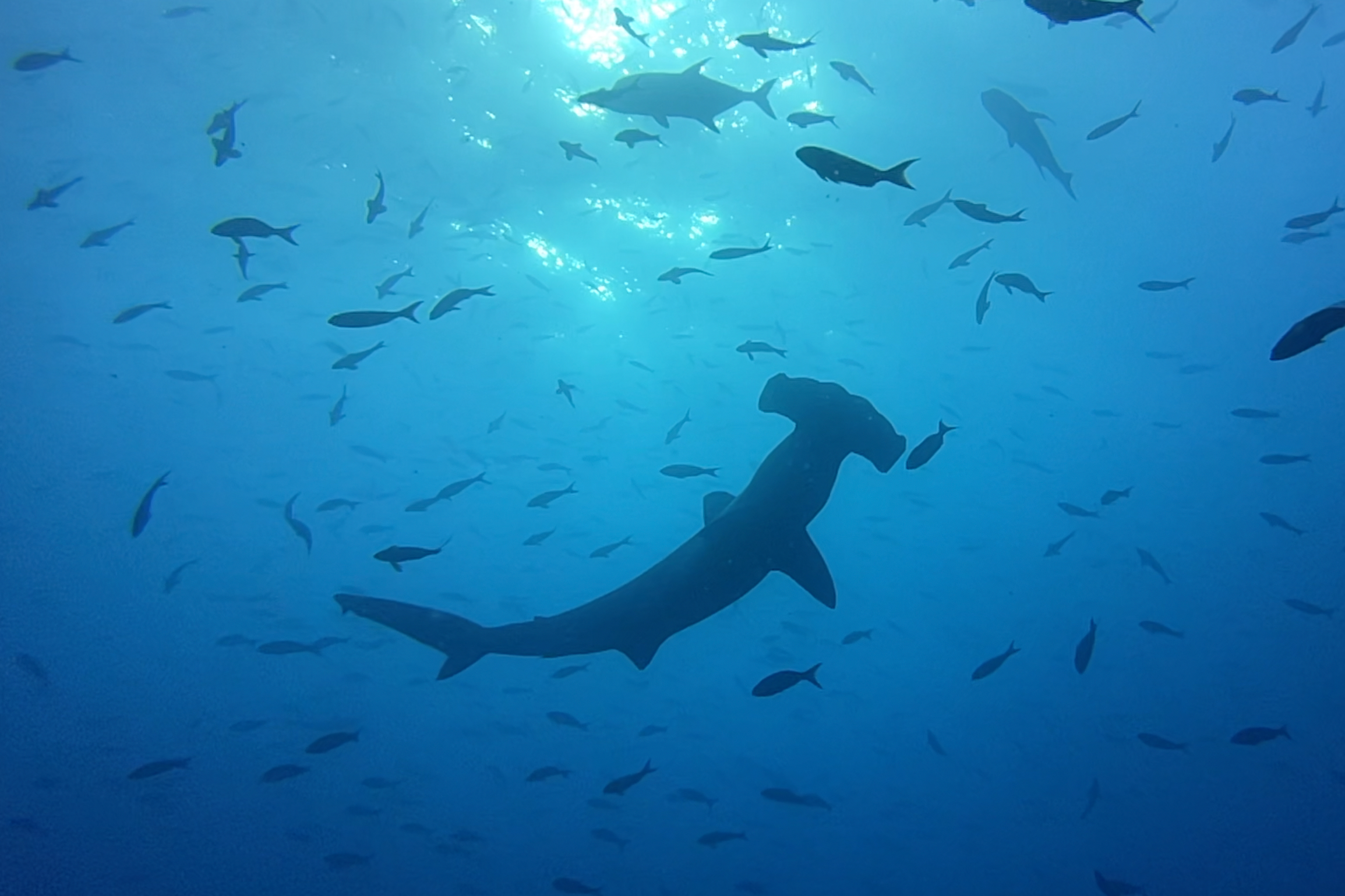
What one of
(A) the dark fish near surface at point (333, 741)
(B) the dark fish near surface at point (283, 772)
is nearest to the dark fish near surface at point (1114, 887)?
(A) the dark fish near surface at point (333, 741)

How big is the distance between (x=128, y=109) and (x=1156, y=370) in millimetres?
24333

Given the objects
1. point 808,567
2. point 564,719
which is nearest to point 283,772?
point 564,719

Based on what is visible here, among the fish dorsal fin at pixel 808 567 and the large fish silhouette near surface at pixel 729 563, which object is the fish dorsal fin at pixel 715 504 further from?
the fish dorsal fin at pixel 808 567

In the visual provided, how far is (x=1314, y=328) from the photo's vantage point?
13.4 ft

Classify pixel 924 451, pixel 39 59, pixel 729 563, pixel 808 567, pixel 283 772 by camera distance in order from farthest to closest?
pixel 283 772 → pixel 39 59 → pixel 808 567 → pixel 729 563 → pixel 924 451

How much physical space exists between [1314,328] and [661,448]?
22061 mm

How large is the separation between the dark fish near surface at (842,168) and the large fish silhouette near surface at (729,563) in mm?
1845

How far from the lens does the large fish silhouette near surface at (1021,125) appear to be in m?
9.41

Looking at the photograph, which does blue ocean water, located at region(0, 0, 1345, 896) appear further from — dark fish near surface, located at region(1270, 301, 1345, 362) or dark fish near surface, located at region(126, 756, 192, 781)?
dark fish near surface, located at region(1270, 301, 1345, 362)

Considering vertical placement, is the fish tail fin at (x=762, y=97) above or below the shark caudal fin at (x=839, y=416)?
above

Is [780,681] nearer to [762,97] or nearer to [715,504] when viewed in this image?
[715,504]

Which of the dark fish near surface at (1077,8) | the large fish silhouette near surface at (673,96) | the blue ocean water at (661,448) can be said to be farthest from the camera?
the blue ocean water at (661,448)

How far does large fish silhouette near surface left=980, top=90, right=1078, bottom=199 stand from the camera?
30.9 feet

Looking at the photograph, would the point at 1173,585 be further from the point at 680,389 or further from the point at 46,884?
the point at 46,884
